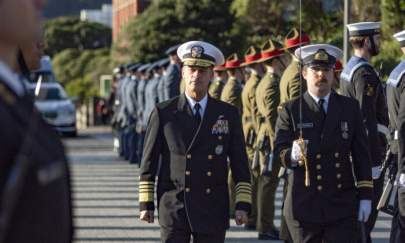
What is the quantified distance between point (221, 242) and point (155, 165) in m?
0.62

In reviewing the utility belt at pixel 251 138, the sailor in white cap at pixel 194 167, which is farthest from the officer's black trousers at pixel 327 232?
the utility belt at pixel 251 138

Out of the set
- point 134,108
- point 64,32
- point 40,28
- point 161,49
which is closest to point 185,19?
point 161,49

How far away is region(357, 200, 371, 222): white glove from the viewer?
7590 millimetres

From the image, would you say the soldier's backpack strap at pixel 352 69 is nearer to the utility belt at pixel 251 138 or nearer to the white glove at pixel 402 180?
the white glove at pixel 402 180

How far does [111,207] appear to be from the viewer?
15.5 meters

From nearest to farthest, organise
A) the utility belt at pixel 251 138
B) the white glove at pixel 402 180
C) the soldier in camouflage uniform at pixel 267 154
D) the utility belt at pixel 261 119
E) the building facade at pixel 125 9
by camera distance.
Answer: the white glove at pixel 402 180
the soldier in camouflage uniform at pixel 267 154
the utility belt at pixel 261 119
the utility belt at pixel 251 138
the building facade at pixel 125 9

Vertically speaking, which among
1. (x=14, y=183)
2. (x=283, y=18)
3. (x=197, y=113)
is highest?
(x=283, y=18)

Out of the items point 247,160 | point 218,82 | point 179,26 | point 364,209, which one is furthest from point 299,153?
point 179,26

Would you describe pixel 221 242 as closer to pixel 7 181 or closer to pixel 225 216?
pixel 225 216

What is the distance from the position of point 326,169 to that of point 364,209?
0.33 m

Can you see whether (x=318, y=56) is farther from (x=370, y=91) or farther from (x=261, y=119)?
(x=261, y=119)

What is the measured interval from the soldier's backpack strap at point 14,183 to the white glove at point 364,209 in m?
4.84

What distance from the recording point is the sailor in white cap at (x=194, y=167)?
747 centimetres

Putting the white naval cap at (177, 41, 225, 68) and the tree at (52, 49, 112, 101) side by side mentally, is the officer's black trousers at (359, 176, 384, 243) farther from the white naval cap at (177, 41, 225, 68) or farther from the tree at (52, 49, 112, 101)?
the tree at (52, 49, 112, 101)
